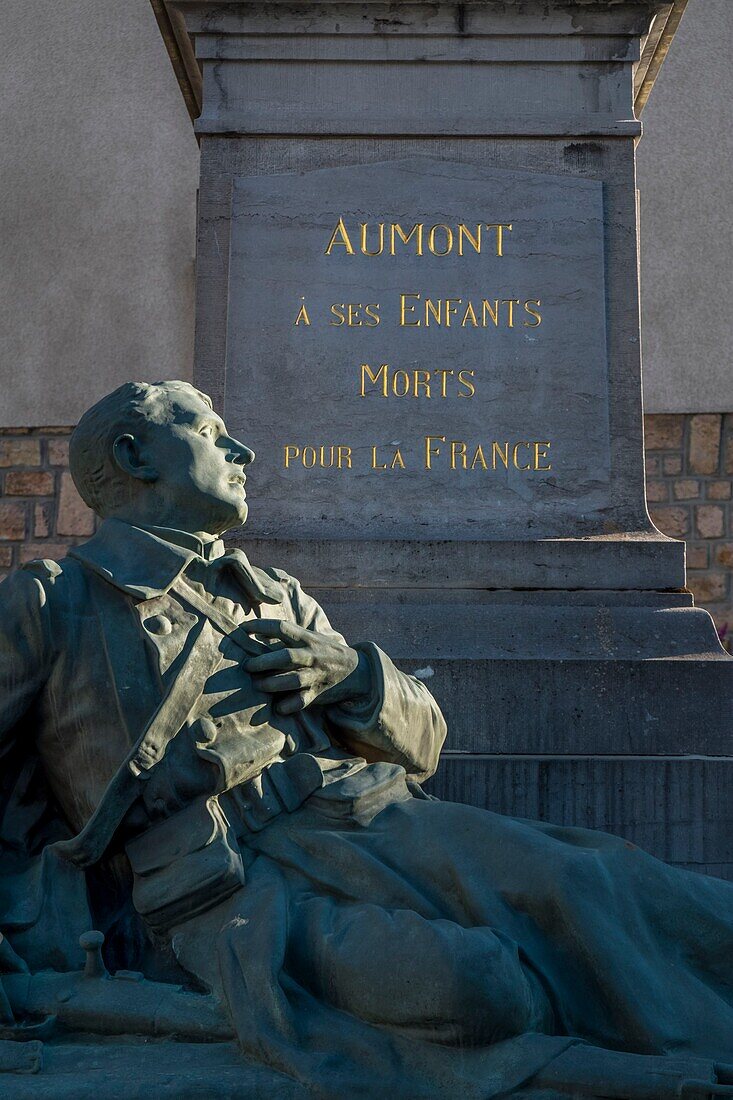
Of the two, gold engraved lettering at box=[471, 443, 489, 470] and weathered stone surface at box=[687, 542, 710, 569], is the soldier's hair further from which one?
weathered stone surface at box=[687, 542, 710, 569]

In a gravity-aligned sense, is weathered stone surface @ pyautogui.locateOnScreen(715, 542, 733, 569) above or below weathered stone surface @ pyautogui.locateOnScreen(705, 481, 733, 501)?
below

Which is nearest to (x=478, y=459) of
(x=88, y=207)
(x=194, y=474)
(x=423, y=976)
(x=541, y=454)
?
(x=541, y=454)

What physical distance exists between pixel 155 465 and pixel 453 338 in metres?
1.83

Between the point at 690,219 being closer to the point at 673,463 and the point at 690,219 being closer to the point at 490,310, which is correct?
the point at 673,463

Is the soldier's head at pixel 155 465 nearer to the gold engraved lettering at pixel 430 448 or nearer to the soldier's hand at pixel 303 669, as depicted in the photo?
the soldier's hand at pixel 303 669

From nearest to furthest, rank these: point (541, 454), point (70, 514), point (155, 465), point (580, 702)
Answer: point (155, 465) < point (580, 702) < point (541, 454) < point (70, 514)

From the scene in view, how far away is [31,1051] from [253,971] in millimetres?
398

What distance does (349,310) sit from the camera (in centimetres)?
504

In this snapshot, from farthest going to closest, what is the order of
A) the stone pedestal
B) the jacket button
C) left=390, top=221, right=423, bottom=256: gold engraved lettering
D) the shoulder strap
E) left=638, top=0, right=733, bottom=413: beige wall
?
left=638, top=0, right=733, bottom=413: beige wall < left=390, top=221, right=423, bottom=256: gold engraved lettering < the stone pedestal < the jacket button < the shoulder strap

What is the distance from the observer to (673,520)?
9.62m

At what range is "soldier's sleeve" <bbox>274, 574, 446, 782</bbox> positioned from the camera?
10.8 feet

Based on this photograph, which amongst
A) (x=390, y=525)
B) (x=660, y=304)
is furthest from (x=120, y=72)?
(x=390, y=525)

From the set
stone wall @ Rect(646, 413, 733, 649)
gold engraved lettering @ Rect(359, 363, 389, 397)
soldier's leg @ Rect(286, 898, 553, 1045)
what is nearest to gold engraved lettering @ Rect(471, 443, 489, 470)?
gold engraved lettering @ Rect(359, 363, 389, 397)

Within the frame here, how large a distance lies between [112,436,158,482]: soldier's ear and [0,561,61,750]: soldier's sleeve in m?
0.35
